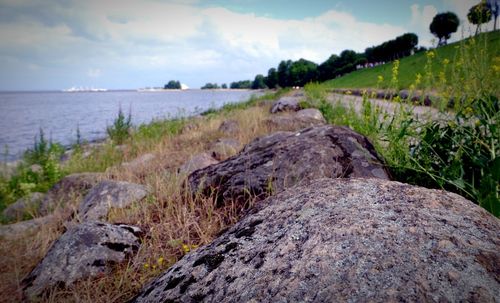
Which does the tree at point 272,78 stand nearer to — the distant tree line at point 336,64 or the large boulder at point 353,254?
the distant tree line at point 336,64

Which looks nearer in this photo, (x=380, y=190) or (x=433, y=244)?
(x=433, y=244)

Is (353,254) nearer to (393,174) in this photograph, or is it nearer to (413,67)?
(393,174)

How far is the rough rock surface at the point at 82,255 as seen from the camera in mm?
2252

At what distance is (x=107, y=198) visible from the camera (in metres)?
3.51

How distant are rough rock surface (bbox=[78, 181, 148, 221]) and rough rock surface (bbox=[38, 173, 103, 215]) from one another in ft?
4.12

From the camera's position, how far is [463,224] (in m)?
1.20

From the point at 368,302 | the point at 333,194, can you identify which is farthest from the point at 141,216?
the point at 368,302

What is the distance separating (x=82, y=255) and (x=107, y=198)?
1.24 m

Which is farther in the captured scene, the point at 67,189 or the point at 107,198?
the point at 67,189

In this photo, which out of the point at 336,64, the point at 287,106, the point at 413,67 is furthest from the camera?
the point at 336,64

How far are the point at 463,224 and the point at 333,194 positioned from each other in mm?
576

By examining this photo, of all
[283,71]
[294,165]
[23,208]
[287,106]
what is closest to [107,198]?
[294,165]

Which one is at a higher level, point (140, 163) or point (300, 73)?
point (300, 73)

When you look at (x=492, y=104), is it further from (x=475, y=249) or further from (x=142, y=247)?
(x=142, y=247)
